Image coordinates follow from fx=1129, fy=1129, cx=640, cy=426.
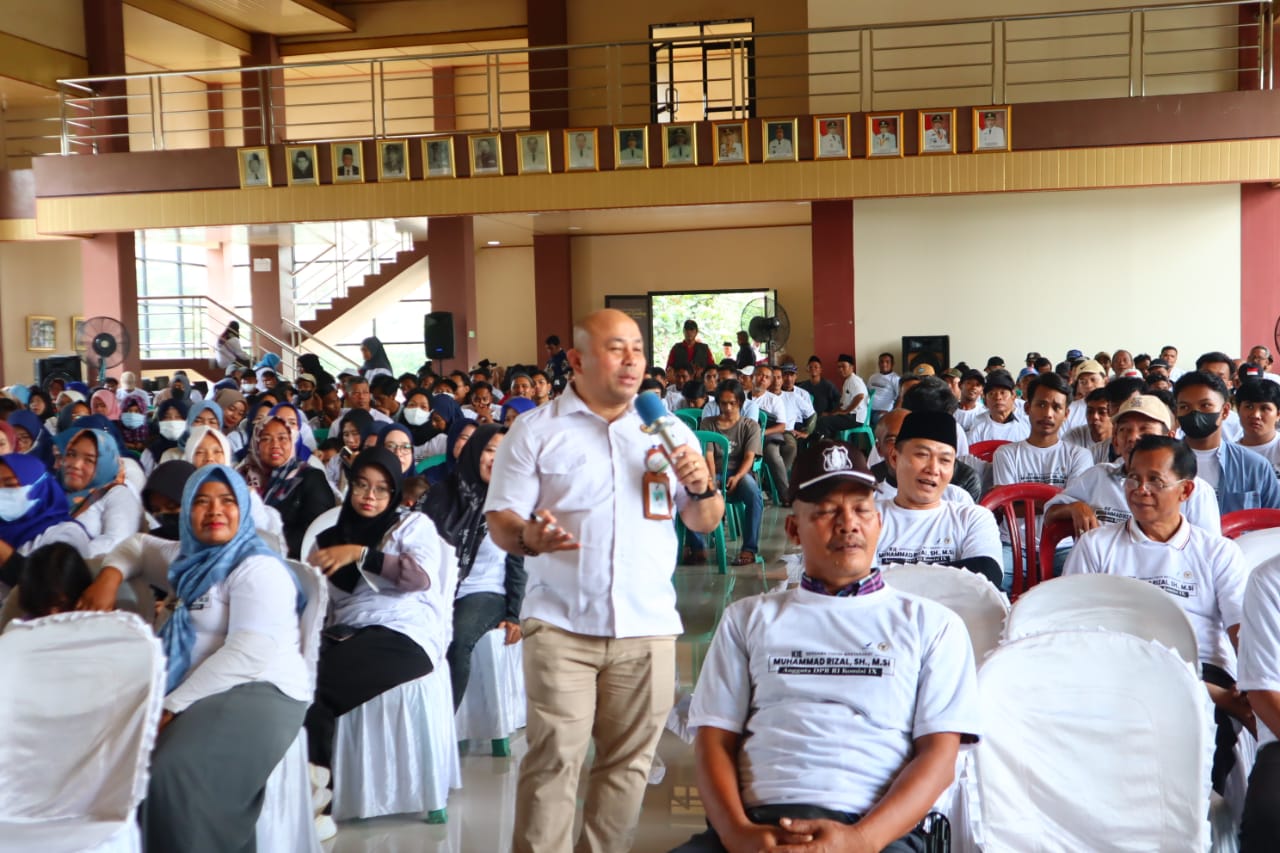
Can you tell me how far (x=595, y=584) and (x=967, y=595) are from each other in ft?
3.23

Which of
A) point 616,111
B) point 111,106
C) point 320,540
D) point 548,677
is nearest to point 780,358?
point 616,111

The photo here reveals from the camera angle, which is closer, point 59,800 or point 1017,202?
point 59,800

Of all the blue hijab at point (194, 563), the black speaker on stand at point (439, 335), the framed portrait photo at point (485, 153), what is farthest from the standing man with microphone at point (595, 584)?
the black speaker on stand at point (439, 335)

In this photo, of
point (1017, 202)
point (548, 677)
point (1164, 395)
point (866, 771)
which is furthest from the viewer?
point (1017, 202)

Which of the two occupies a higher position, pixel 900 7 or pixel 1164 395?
pixel 900 7

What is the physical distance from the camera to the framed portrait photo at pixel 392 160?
11.7 metres

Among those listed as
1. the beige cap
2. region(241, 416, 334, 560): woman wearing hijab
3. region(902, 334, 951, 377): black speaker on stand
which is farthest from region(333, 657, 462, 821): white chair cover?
region(902, 334, 951, 377): black speaker on stand

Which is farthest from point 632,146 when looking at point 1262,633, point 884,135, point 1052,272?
point 1262,633

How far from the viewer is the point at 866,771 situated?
207cm

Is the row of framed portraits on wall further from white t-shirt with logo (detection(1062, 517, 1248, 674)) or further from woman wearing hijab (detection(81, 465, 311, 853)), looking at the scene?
woman wearing hijab (detection(81, 465, 311, 853))

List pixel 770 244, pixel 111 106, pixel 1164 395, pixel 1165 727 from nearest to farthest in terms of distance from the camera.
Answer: pixel 1165 727, pixel 1164 395, pixel 111 106, pixel 770 244

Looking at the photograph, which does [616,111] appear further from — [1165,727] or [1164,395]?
[1165,727]

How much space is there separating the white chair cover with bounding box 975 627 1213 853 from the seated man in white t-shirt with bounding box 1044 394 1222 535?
1661 mm

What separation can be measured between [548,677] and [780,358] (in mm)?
13561
